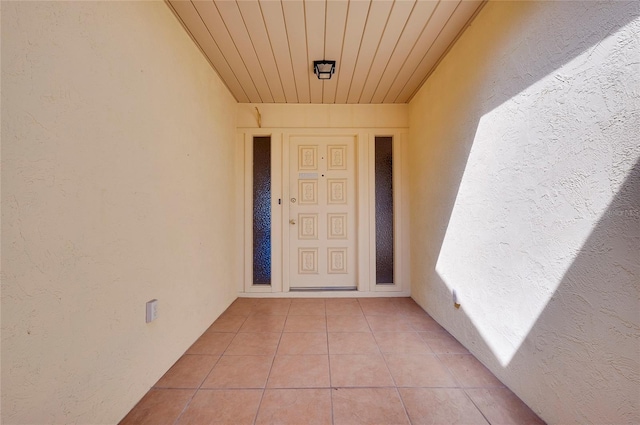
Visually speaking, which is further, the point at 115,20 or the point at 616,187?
the point at 115,20

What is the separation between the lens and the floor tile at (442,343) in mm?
1741

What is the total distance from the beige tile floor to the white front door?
0.81 metres

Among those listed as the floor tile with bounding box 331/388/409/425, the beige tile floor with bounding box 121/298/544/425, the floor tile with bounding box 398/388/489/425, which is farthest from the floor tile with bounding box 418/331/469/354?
the floor tile with bounding box 331/388/409/425

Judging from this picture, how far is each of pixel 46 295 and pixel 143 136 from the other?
865mm

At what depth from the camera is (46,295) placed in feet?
2.77

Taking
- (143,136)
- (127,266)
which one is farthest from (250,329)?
(143,136)

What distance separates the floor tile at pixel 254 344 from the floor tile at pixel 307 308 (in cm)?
46

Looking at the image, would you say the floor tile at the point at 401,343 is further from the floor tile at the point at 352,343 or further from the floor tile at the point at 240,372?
the floor tile at the point at 240,372

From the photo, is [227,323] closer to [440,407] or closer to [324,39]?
[440,407]

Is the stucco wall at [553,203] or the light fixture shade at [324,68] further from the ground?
the light fixture shade at [324,68]

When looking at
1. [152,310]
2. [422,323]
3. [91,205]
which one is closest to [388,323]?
[422,323]

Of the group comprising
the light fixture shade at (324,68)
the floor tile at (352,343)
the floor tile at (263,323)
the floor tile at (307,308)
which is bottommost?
the floor tile at (352,343)

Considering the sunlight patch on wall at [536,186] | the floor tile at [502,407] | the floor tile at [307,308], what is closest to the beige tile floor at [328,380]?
the floor tile at [502,407]

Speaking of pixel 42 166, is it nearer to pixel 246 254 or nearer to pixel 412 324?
pixel 246 254
